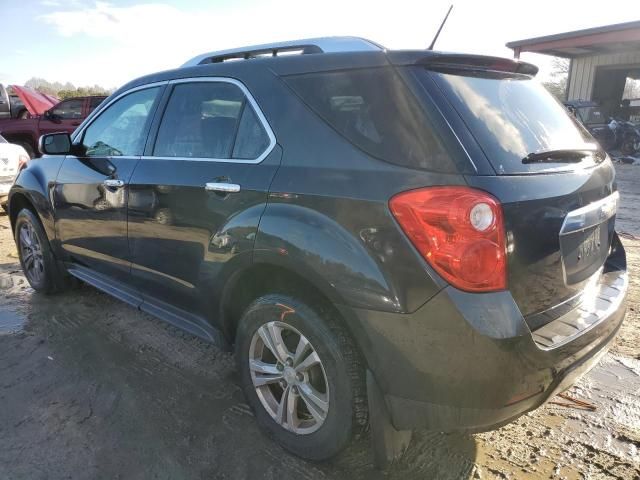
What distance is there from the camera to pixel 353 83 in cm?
209

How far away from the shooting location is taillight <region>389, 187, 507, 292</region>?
1.71 m

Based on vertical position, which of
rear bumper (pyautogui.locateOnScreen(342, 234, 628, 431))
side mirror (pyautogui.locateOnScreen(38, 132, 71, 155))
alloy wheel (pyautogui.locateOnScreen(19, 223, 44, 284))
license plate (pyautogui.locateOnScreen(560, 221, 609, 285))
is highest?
side mirror (pyautogui.locateOnScreen(38, 132, 71, 155))

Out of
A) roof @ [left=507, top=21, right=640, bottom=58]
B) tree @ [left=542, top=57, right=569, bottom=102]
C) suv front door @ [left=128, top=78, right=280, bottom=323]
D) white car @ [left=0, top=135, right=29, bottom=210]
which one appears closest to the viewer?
suv front door @ [left=128, top=78, right=280, bottom=323]

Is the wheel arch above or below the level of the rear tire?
above

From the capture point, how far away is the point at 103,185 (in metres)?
3.28

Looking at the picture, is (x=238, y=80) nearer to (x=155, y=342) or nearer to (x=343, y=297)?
(x=343, y=297)

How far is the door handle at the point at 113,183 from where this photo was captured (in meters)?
3.11

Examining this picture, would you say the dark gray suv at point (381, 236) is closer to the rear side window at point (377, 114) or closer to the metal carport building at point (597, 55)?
the rear side window at point (377, 114)

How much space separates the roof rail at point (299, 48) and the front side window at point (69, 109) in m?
10.6

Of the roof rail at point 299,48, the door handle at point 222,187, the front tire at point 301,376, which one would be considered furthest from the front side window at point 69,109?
the front tire at point 301,376

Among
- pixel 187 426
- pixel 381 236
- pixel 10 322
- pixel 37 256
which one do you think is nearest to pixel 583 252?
pixel 381 236

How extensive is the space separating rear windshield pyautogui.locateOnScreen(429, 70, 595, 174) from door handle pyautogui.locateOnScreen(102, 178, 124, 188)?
6.86ft

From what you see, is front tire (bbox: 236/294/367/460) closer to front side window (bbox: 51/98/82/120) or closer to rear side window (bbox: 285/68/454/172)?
rear side window (bbox: 285/68/454/172)

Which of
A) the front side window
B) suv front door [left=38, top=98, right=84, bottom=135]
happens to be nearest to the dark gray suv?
suv front door [left=38, top=98, right=84, bottom=135]
